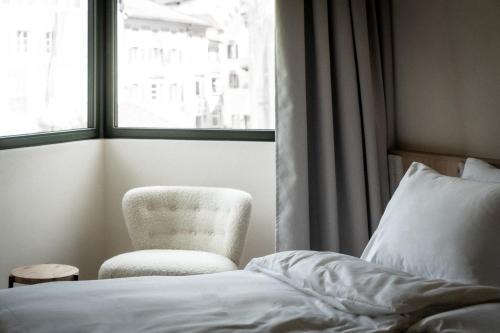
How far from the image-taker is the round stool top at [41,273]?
3510mm

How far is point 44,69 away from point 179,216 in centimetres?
106

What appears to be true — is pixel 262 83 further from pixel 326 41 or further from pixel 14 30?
pixel 14 30

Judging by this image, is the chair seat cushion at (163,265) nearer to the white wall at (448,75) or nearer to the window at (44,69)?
the window at (44,69)

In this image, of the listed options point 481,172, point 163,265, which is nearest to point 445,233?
point 481,172

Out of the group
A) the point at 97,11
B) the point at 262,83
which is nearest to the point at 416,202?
the point at 262,83

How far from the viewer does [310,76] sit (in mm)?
4156

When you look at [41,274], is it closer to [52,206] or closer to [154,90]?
[52,206]

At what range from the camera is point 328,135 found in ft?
13.3

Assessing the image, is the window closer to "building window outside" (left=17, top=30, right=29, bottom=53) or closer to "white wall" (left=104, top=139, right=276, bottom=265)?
"building window outside" (left=17, top=30, right=29, bottom=53)

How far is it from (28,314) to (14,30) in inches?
78.4

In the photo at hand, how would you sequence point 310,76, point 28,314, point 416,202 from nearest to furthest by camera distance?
1. point 28,314
2. point 416,202
3. point 310,76

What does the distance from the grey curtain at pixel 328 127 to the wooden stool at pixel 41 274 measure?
3.50 ft

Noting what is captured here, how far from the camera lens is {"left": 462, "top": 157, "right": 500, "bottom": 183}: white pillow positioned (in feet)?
9.80

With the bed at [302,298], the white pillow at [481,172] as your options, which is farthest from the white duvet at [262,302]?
the white pillow at [481,172]
